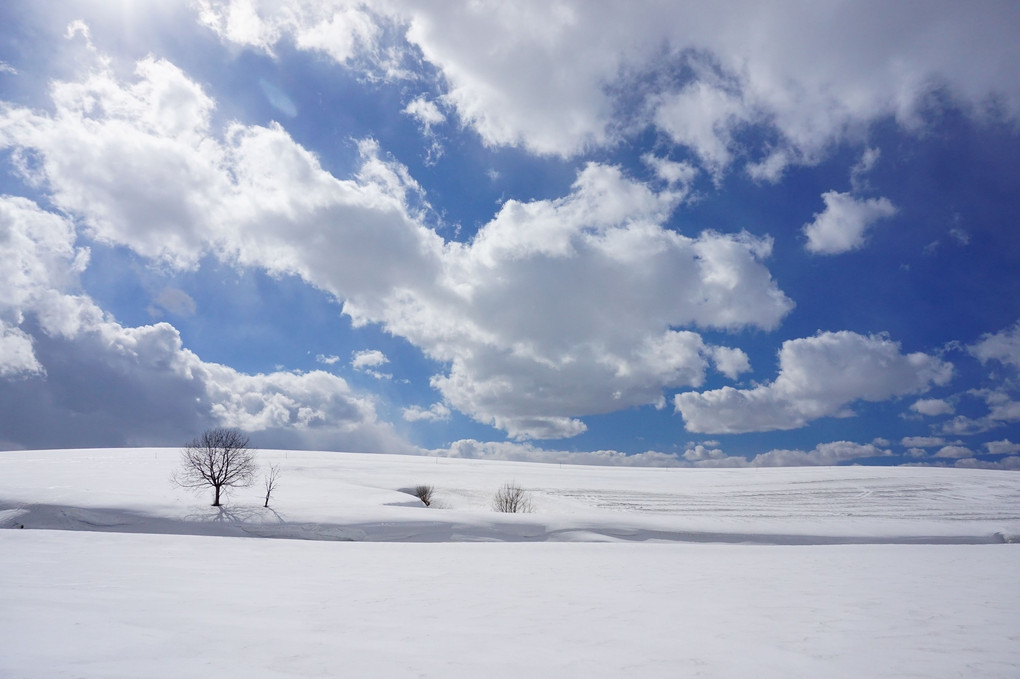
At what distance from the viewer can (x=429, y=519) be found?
2505cm

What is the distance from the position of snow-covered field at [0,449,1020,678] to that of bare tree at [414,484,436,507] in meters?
3.67

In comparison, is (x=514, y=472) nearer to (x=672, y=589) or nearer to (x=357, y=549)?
(x=357, y=549)

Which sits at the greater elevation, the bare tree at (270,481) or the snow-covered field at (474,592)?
the bare tree at (270,481)

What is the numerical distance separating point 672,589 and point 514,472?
132 ft

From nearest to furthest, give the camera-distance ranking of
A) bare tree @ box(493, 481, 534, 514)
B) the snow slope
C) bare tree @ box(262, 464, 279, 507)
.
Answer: the snow slope < bare tree @ box(262, 464, 279, 507) < bare tree @ box(493, 481, 534, 514)

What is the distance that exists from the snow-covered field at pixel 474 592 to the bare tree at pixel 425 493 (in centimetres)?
367

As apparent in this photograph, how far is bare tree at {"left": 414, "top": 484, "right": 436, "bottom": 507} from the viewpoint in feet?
114

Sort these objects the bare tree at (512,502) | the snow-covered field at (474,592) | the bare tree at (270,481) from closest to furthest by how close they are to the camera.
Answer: the snow-covered field at (474,592), the bare tree at (270,481), the bare tree at (512,502)

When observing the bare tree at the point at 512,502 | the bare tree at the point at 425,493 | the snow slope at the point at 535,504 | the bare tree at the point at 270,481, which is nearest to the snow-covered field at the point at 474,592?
the snow slope at the point at 535,504

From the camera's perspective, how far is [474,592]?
1173 cm

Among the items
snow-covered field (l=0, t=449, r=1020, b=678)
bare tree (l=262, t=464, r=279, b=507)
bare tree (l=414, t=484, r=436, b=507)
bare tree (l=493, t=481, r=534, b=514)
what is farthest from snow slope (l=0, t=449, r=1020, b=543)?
bare tree (l=493, t=481, r=534, b=514)

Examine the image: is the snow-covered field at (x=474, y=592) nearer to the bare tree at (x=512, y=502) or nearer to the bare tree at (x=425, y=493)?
the bare tree at (x=425, y=493)

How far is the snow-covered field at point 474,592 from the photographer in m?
7.00

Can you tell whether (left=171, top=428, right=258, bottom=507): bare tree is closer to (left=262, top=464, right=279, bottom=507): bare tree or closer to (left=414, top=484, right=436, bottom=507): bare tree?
(left=262, top=464, right=279, bottom=507): bare tree
